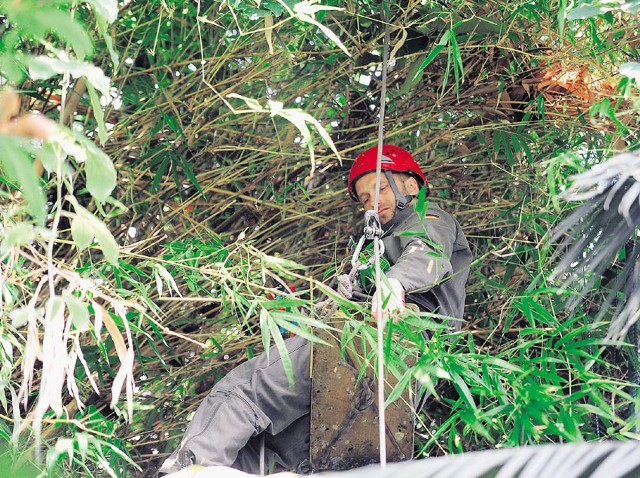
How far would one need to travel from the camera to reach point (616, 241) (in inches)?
70.6

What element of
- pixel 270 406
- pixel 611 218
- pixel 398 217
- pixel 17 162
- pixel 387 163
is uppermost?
pixel 17 162

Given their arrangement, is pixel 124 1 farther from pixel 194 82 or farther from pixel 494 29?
pixel 494 29

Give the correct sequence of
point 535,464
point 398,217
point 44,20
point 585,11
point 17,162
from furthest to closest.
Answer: point 398,217, point 585,11, point 535,464, point 44,20, point 17,162

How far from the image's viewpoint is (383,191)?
10.9 ft

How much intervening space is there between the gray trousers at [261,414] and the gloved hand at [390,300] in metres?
0.32

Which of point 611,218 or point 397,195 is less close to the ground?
point 611,218

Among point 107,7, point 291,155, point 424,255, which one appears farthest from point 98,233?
point 291,155

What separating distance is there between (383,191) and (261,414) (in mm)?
917

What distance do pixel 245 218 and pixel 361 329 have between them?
56.9 inches

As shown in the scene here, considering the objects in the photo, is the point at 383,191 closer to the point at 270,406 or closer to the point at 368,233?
the point at 368,233

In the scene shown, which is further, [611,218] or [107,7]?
[611,218]

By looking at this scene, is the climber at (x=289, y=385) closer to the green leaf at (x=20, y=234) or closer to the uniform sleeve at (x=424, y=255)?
the uniform sleeve at (x=424, y=255)

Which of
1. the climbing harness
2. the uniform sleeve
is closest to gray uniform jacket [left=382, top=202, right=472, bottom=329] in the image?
the uniform sleeve

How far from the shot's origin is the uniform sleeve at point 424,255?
279cm
